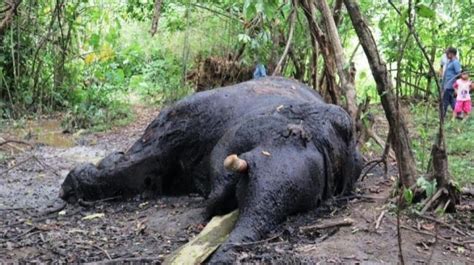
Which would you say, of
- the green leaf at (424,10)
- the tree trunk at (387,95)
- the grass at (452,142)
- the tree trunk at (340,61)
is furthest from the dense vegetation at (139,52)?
the green leaf at (424,10)

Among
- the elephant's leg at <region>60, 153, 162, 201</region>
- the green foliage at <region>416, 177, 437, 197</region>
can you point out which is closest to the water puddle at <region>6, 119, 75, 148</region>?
the elephant's leg at <region>60, 153, 162, 201</region>

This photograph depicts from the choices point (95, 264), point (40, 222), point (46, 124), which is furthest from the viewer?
point (46, 124)

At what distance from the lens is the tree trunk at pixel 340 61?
6543 millimetres

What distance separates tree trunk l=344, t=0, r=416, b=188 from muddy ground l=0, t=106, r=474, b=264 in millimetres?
299

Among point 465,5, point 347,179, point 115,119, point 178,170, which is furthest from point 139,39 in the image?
point 347,179

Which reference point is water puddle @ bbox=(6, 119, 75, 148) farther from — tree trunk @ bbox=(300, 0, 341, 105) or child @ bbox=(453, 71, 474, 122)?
child @ bbox=(453, 71, 474, 122)

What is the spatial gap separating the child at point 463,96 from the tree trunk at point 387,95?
7.30 metres

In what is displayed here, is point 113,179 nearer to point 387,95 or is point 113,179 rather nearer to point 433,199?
point 387,95

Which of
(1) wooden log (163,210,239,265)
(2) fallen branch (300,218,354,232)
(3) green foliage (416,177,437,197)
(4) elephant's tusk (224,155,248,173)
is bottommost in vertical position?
(1) wooden log (163,210,239,265)

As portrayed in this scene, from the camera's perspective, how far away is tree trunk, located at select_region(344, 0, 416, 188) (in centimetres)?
443

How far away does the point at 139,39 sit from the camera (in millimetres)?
17625

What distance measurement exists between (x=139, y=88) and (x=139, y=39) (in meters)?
2.34

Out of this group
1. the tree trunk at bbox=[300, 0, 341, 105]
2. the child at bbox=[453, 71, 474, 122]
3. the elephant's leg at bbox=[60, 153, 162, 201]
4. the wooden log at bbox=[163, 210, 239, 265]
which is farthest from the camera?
the child at bbox=[453, 71, 474, 122]

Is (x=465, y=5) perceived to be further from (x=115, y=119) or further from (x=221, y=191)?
(x=221, y=191)
